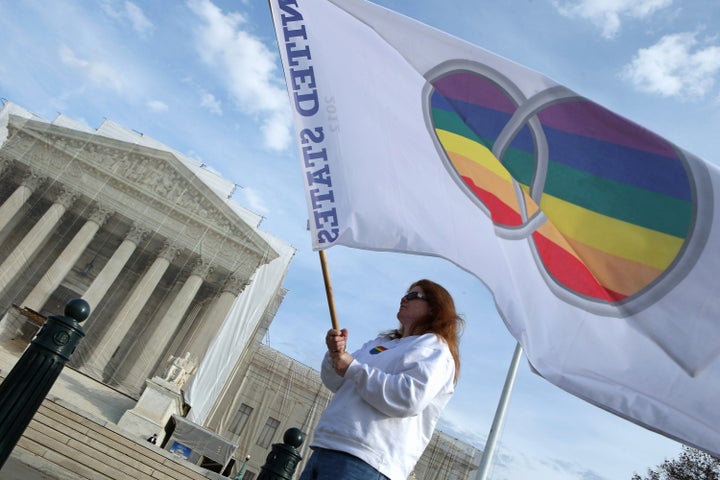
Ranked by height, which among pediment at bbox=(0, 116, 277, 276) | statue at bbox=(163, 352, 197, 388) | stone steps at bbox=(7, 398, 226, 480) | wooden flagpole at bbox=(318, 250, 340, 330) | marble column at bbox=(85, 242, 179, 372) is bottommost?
stone steps at bbox=(7, 398, 226, 480)

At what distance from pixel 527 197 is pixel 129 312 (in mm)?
25711

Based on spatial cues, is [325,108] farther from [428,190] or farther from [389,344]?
[389,344]

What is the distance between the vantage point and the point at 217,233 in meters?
29.7

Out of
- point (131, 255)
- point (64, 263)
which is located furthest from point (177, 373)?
point (131, 255)

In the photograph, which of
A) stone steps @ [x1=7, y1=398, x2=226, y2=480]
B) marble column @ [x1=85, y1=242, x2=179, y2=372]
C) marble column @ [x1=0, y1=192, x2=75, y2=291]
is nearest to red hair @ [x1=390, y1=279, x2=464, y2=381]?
stone steps @ [x1=7, y1=398, x2=226, y2=480]

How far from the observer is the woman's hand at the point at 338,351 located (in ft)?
7.64

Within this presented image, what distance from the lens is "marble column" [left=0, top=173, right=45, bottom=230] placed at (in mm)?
26153

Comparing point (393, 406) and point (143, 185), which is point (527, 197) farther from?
point (143, 185)

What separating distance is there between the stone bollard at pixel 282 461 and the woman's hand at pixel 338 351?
2.06m

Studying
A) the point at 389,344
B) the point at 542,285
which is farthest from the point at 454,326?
the point at 542,285

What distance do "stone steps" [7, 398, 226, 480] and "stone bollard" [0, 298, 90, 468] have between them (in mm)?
8076

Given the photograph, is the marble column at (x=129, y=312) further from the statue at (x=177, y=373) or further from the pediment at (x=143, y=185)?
the statue at (x=177, y=373)

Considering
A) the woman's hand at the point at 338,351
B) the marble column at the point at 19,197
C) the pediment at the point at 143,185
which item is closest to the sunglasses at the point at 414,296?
the woman's hand at the point at 338,351

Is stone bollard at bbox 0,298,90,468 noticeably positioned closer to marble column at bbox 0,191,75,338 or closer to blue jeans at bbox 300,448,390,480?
blue jeans at bbox 300,448,390,480
